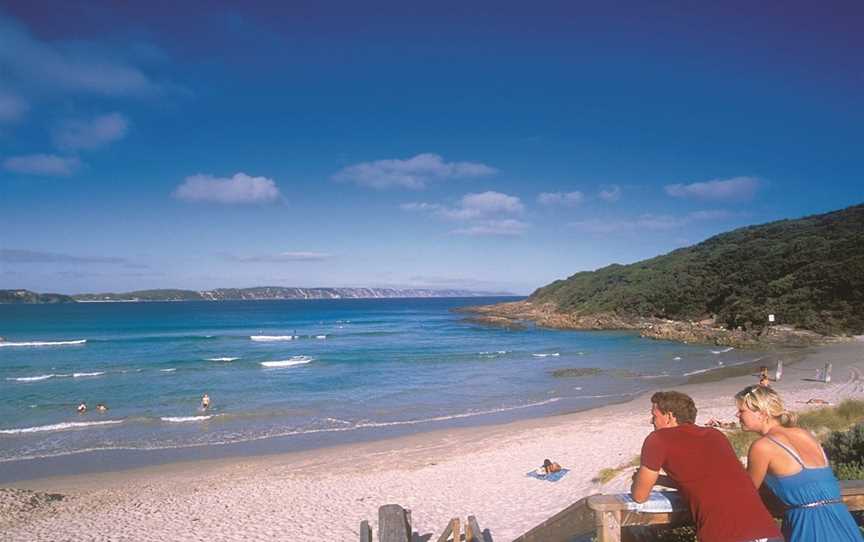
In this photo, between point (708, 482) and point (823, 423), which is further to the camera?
point (823, 423)

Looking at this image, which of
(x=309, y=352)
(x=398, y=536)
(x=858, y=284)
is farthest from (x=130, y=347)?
(x=858, y=284)

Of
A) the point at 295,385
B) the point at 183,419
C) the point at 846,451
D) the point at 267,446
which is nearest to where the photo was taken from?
the point at 846,451

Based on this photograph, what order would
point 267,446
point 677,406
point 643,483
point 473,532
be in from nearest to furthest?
point 643,483 → point 677,406 → point 473,532 → point 267,446

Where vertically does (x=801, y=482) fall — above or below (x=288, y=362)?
above

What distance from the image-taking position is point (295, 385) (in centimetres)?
2702

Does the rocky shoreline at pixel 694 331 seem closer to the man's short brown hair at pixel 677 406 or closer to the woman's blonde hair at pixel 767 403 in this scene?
the man's short brown hair at pixel 677 406

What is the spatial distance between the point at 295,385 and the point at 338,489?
53.6ft

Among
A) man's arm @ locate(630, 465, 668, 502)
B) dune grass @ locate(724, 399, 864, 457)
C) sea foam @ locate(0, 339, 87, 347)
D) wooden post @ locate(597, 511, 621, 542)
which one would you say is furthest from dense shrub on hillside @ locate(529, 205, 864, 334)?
sea foam @ locate(0, 339, 87, 347)

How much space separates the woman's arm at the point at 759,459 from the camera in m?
3.06

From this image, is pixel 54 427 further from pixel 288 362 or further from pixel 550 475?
pixel 288 362

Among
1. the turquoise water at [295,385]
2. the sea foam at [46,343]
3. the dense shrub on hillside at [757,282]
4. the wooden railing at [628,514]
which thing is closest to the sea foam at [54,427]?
the turquoise water at [295,385]

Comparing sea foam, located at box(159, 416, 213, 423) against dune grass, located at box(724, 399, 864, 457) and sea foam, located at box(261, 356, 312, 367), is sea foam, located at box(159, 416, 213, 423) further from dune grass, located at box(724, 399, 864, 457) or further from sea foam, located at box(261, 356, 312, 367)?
dune grass, located at box(724, 399, 864, 457)

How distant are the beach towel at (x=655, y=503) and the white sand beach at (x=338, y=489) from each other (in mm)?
5638

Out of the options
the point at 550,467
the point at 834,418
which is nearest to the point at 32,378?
the point at 550,467
